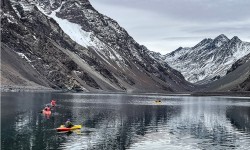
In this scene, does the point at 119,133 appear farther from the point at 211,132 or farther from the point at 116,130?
the point at 211,132

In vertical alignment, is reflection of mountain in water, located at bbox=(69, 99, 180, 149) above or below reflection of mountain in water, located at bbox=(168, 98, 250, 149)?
above

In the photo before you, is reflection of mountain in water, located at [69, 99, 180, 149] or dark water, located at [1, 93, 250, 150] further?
reflection of mountain in water, located at [69, 99, 180, 149]

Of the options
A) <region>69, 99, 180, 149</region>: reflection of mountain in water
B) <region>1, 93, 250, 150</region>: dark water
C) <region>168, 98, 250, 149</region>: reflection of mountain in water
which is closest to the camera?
<region>1, 93, 250, 150</region>: dark water

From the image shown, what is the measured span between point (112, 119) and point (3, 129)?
32.1m

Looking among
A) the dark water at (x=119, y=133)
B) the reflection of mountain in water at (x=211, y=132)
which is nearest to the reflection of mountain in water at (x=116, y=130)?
the dark water at (x=119, y=133)

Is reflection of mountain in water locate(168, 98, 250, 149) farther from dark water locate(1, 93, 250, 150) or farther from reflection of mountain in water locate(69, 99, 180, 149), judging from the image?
reflection of mountain in water locate(69, 99, 180, 149)

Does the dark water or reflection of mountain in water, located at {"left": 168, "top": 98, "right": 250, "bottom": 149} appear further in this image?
reflection of mountain in water, located at {"left": 168, "top": 98, "right": 250, "bottom": 149}

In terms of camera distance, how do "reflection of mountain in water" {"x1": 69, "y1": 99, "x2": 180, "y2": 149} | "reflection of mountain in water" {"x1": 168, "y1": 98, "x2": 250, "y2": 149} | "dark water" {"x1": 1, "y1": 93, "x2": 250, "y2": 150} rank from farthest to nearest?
"reflection of mountain in water" {"x1": 168, "y1": 98, "x2": 250, "y2": 149} < "reflection of mountain in water" {"x1": 69, "y1": 99, "x2": 180, "y2": 149} < "dark water" {"x1": 1, "y1": 93, "x2": 250, "y2": 150}

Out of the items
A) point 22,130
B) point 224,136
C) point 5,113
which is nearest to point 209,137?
point 224,136

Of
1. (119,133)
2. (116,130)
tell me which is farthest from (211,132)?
(119,133)

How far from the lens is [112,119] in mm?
99812

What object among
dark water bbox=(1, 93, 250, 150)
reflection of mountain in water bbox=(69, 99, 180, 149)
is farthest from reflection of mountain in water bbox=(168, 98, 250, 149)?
reflection of mountain in water bbox=(69, 99, 180, 149)

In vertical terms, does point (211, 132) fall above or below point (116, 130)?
below

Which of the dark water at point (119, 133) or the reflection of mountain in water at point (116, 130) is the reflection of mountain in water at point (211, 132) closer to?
the dark water at point (119, 133)
